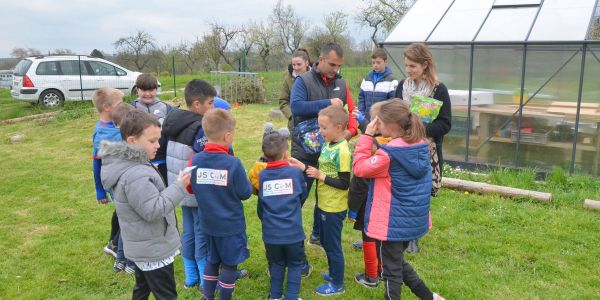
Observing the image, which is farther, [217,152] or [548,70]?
[548,70]

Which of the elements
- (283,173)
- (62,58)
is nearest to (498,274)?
(283,173)

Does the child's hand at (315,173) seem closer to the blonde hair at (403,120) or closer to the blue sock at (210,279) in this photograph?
the blonde hair at (403,120)

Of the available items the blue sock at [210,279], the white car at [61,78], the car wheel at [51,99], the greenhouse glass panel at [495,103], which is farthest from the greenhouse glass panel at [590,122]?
the car wheel at [51,99]

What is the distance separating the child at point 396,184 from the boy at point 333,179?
27 cm

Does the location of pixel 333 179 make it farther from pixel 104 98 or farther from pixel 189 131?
pixel 104 98

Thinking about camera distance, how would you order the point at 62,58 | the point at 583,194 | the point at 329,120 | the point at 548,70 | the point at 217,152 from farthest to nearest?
the point at 62,58
the point at 548,70
the point at 583,194
the point at 329,120
the point at 217,152

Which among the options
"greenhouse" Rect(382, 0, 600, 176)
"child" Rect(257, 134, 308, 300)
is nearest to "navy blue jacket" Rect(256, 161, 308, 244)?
"child" Rect(257, 134, 308, 300)

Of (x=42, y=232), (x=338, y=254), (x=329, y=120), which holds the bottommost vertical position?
(x=42, y=232)

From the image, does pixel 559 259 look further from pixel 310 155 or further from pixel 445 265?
→ pixel 310 155

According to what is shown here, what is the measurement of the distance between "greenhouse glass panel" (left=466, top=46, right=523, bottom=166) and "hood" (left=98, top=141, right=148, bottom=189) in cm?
550

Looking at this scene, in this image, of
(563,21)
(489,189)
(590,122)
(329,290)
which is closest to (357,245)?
(329,290)

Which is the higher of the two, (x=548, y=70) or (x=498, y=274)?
(x=548, y=70)

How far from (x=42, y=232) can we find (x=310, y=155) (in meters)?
3.14

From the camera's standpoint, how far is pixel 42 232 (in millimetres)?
4719
